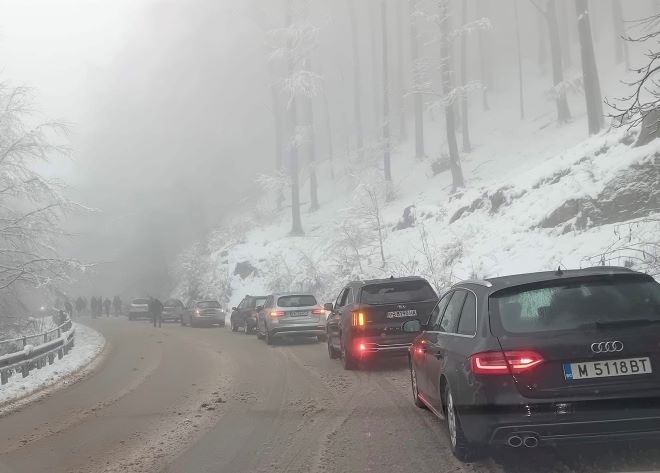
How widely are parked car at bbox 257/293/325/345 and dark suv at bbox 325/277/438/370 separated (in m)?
5.90

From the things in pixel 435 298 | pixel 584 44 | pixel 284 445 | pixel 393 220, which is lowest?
pixel 284 445

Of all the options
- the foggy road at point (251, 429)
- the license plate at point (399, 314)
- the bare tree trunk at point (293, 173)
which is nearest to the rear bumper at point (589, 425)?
the foggy road at point (251, 429)

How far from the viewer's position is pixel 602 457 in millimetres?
4871

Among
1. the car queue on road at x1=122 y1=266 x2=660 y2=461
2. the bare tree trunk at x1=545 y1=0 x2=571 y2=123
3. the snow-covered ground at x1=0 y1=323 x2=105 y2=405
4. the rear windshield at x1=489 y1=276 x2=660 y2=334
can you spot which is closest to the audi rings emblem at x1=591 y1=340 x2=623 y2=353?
the car queue on road at x1=122 y1=266 x2=660 y2=461

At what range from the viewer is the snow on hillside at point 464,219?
17391mm

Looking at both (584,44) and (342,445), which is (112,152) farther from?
(342,445)

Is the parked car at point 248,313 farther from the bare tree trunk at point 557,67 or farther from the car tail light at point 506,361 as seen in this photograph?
the bare tree trunk at point 557,67

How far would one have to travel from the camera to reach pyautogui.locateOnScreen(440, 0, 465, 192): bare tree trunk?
29.1 meters

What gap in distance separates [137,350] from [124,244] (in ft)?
141

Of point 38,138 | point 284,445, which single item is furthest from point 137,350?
point 284,445

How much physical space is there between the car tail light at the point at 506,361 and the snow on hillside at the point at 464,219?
11134 millimetres

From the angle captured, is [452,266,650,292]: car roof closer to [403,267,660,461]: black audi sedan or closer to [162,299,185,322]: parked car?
[403,267,660,461]: black audi sedan

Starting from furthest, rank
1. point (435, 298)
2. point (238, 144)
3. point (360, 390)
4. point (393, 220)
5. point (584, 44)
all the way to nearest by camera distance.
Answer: point (238, 144), point (393, 220), point (584, 44), point (435, 298), point (360, 390)

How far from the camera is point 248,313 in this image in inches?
885
